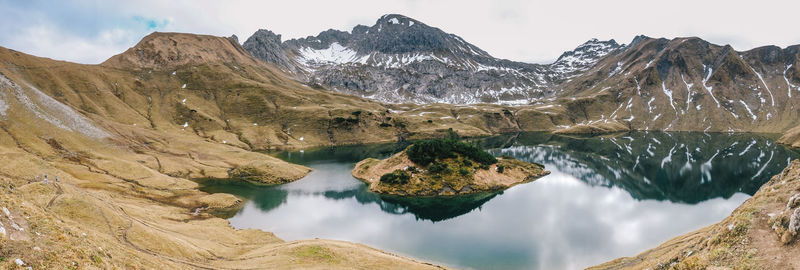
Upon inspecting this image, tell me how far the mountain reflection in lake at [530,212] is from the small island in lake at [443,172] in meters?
4.13

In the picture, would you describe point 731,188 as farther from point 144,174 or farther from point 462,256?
point 144,174

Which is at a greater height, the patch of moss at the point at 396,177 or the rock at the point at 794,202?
the rock at the point at 794,202

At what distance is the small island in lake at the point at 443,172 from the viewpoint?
89875mm

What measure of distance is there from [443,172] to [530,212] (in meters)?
27.7

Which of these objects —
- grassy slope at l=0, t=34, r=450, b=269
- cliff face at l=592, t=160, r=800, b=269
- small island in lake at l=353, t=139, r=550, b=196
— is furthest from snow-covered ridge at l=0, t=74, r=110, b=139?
cliff face at l=592, t=160, r=800, b=269

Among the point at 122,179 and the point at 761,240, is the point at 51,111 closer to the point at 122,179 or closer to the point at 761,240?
the point at 122,179

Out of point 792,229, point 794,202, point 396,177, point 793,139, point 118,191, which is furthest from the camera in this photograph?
point 793,139

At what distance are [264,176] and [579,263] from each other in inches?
3376

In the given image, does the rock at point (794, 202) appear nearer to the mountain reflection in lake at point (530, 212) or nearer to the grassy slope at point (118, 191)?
the mountain reflection in lake at point (530, 212)

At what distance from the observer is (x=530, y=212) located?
71375 millimetres

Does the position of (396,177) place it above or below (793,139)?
below

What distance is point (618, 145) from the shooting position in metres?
184

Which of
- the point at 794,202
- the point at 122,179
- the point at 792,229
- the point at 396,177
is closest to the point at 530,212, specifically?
the point at 396,177

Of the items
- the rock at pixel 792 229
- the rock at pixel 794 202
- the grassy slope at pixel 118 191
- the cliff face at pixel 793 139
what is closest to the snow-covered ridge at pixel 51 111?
the grassy slope at pixel 118 191
